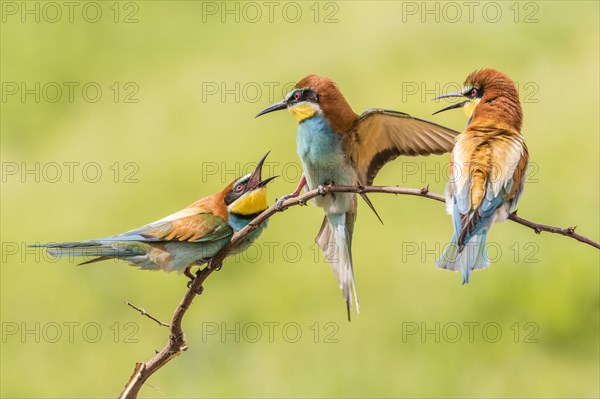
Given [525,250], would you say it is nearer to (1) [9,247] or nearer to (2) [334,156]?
(2) [334,156]

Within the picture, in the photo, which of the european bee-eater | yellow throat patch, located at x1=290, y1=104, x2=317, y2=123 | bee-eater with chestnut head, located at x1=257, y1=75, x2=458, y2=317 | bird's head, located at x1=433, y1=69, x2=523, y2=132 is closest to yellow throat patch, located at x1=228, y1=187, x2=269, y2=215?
the european bee-eater

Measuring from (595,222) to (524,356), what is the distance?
613 millimetres

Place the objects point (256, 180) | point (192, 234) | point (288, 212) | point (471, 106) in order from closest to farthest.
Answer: point (471, 106), point (192, 234), point (256, 180), point (288, 212)

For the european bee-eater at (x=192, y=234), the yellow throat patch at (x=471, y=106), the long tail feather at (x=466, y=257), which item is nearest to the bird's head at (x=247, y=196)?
the european bee-eater at (x=192, y=234)

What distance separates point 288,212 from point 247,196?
1659mm

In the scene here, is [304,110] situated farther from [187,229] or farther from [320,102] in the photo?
[187,229]

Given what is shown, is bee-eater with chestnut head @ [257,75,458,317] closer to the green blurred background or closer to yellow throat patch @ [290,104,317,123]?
yellow throat patch @ [290,104,317,123]

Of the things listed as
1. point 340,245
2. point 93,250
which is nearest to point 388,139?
point 340,245

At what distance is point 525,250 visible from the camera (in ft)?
11.4

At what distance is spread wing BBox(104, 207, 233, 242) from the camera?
1979mm

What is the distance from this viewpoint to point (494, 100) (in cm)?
179

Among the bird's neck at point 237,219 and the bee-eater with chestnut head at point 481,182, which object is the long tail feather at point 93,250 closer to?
the bird's neck at point 237,219

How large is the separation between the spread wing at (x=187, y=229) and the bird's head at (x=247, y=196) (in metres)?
0.05

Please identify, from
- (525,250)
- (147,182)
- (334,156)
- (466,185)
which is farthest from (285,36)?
(466,185)
